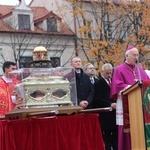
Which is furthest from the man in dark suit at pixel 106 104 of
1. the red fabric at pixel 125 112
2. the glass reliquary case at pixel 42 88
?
the glass reliquary case at pixel 42 88

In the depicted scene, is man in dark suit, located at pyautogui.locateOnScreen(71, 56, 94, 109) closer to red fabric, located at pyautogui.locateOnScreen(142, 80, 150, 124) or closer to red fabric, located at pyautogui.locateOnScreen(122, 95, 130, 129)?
red fabric, located at pyautogui.locateOnScreen(122, 95, 130, 129)

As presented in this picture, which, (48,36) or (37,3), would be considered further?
(37,3)

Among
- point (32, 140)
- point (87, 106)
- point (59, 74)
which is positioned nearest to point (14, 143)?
point (32, 140)

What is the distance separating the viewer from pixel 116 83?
6883mm

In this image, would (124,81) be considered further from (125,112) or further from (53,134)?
(53,134)

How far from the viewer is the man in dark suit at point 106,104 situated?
25.6ft

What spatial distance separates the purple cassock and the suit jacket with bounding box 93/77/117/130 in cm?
78

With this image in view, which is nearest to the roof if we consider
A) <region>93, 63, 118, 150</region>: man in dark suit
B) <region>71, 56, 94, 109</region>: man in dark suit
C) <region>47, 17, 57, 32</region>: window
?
<region>47, 17, 57, 32</region>: window

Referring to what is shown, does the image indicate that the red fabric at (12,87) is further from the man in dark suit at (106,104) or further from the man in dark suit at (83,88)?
the man in dark suit at (106,104)

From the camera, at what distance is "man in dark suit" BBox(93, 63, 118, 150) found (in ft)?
25.6

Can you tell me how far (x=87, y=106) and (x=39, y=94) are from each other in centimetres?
211

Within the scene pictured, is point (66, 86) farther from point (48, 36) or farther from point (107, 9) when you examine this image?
point (48, 36)

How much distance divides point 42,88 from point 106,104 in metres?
2.48

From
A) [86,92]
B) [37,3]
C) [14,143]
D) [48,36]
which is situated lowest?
[14,143]
